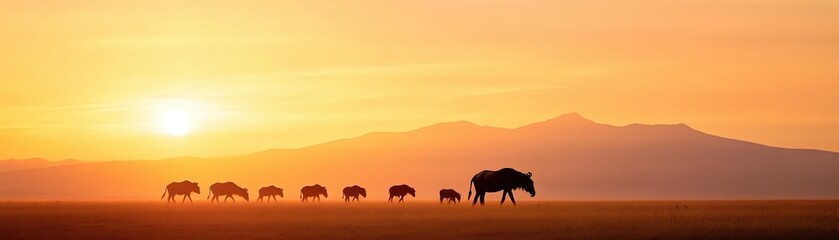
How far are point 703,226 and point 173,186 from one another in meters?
47.4

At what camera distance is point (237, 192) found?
90.1 metres

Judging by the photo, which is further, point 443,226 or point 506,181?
point 506,181

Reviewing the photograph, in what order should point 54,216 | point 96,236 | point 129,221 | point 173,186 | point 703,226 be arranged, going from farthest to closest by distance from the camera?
point 173,186, point 54,216, point 129,221, point 703,226, point 96,236

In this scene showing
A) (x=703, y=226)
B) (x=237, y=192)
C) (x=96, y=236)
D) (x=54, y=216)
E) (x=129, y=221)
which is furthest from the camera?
(x=237, y=192)

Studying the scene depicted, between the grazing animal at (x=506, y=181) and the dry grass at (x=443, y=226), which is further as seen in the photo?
the grazing animal at (x=506, y=181)

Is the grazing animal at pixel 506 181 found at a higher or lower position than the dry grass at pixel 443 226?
higher

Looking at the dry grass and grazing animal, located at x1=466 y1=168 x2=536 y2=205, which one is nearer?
the dry grass

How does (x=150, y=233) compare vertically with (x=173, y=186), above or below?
below

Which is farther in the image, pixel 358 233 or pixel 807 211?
pixel 807 211

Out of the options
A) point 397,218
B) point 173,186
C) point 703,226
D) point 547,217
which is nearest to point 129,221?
point 397,218

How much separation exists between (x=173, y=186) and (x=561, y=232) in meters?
47.7

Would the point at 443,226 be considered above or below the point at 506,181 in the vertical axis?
below

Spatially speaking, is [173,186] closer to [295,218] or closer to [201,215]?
[201,215]

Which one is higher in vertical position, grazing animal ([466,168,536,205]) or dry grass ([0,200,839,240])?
grazing animal ([466,168,536,205])
